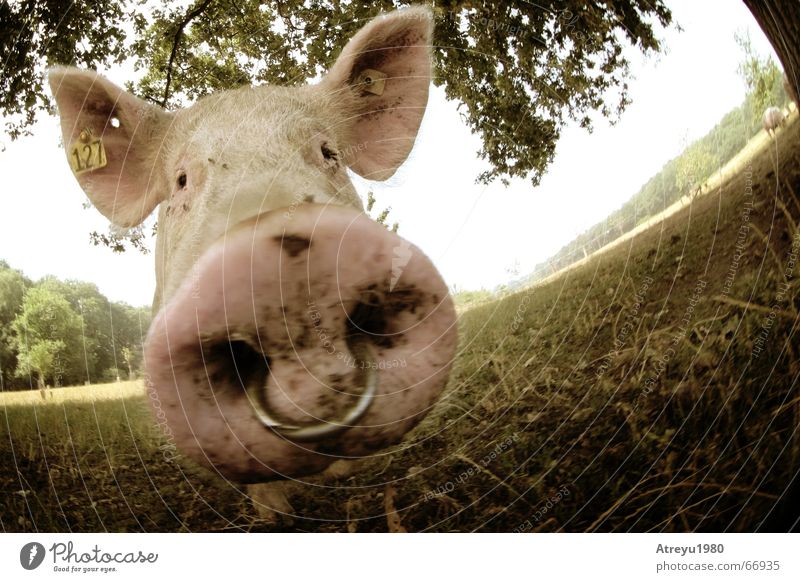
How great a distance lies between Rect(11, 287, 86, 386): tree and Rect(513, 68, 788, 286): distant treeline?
2.51 ft

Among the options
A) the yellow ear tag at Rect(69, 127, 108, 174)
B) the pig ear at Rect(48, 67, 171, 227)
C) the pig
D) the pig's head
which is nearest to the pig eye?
the pig's head

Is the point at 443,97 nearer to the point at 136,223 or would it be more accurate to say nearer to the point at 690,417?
the point at 136,223

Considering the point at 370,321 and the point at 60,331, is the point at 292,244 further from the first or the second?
the point at 60,331

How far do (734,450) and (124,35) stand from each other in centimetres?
134

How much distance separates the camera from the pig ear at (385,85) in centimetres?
107

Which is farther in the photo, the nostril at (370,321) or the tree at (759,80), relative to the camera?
the tree at (759,80)

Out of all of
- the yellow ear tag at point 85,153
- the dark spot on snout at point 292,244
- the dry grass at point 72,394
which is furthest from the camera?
the yellow ear tag at point 85,153

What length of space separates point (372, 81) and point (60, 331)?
704mm

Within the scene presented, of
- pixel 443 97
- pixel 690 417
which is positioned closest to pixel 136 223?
pixel 443 97

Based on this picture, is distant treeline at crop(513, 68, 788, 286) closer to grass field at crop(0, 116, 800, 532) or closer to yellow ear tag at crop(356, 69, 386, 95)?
grass field at crop(0, 116, 800, 532)

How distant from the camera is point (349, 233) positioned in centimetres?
77

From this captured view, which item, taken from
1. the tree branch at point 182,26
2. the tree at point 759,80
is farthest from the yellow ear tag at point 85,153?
the tree at point 759,80

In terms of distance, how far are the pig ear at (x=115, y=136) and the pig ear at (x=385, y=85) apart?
13.4 inches

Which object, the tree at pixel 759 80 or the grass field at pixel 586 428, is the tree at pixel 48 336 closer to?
the grass field at pixel 586 428
